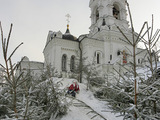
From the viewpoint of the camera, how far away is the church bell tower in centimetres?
2320

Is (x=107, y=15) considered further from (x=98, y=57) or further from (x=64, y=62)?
(x=64, y=62)

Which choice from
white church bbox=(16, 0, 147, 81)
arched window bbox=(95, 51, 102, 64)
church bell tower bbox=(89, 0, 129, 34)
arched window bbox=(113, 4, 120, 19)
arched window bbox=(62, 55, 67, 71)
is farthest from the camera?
arched window bbox=(113, 4, 120, 19)

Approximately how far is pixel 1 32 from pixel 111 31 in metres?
20.4

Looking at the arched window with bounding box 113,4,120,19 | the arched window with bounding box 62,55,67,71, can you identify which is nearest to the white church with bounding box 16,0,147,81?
the arched window with bounding box 62,55,67,71

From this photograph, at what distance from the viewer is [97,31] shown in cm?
2292

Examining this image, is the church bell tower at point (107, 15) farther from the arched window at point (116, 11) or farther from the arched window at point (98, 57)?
the arched window at point (98, 57)

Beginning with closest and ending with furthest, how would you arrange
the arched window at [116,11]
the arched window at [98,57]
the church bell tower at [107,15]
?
1. the arched window at [98,57]
2. the church bell tower at [107,15]
3. the arched window at [116,11]

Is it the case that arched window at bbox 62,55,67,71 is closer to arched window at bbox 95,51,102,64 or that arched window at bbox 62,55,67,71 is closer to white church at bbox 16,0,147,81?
white church at bbox 16,0,147,81

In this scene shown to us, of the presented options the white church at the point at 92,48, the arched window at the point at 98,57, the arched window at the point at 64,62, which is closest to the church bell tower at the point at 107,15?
the white church at the point at 92,48

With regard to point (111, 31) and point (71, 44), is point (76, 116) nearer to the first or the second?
point (71, 44)

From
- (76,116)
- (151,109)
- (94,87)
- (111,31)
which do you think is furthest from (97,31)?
(151,109)

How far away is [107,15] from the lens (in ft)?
77.4

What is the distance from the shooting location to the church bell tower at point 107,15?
914 inches

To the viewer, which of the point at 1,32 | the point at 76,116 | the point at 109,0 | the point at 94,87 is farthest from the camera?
the point at 109,0
